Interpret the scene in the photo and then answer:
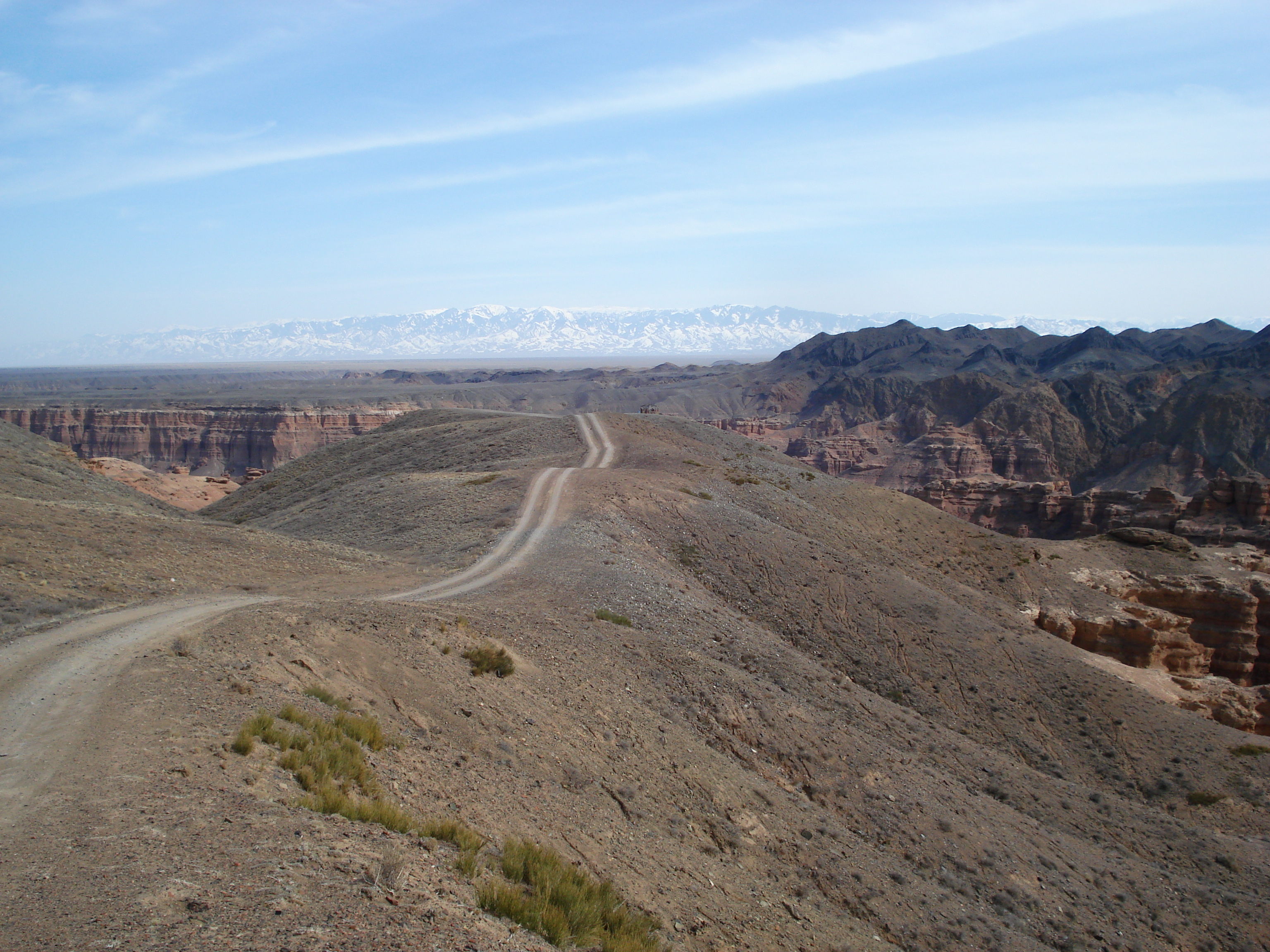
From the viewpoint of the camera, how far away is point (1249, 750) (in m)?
24.5

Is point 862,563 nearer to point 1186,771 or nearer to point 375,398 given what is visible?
point 1186,771

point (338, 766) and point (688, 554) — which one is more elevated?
point (338, 766)

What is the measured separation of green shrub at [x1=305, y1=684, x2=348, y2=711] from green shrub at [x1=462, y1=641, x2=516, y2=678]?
10.8 ft

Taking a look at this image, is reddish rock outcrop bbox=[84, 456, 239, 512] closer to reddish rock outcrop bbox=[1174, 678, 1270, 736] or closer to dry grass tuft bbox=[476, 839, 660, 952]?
dry grass tuft bbox=[476, 839, 660, 952]

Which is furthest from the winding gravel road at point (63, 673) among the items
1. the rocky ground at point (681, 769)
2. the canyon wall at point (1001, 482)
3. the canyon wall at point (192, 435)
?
the canyon wall at point (192, 435)

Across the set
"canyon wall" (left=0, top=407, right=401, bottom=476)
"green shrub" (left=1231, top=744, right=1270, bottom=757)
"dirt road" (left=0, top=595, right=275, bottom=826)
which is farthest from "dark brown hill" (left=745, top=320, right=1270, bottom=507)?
"dirt road" (left=0, top=595, right=275, bottom=826)

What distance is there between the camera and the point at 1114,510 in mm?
63594

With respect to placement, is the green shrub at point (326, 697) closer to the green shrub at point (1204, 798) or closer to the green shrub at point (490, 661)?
the green shrub at point (490, 661)

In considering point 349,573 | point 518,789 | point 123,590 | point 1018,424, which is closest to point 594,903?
point 518,789

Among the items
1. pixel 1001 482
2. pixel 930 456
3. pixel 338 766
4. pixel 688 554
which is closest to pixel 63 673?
pixel 338 766

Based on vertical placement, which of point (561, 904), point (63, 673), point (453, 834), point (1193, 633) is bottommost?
point (1193, 633)

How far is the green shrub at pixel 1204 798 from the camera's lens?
2259cm

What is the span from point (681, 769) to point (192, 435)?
410 feet

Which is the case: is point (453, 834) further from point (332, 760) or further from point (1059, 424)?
point (1059, 424)
